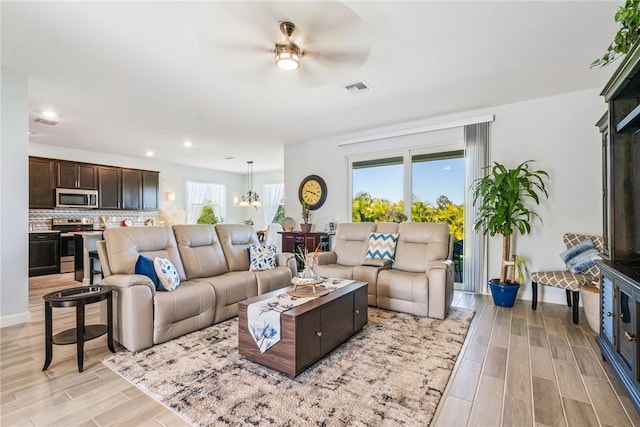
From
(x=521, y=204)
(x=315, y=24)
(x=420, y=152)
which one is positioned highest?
(x=315, y=24)

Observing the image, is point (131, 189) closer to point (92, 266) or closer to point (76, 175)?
point (76, 175)

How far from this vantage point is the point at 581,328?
297 cm

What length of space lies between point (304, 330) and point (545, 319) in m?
2.79

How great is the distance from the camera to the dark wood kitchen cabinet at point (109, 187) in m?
6.84

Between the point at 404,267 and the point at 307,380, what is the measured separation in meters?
2.15

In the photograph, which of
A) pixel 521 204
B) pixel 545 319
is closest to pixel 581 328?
pixel 545 319

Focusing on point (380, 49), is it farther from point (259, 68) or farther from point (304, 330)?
point (304, 330)

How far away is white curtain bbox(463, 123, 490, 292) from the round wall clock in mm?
2576

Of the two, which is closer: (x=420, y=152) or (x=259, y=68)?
(x=259, y=68)

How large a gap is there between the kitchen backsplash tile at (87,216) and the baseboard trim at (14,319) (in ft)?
12.8

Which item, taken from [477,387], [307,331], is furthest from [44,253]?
[477,387]

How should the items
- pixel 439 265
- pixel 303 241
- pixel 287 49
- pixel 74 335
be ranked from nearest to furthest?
1. pixel 287 49
2. pixel 74 335
3. pixel 439 265
4. pixel 303 241

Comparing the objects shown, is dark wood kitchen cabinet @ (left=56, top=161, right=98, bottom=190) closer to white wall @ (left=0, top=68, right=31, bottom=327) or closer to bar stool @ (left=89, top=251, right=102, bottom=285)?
bar stool @ (left=89, top=251, right=102, bottom=285)

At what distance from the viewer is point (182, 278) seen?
3.20 metres
